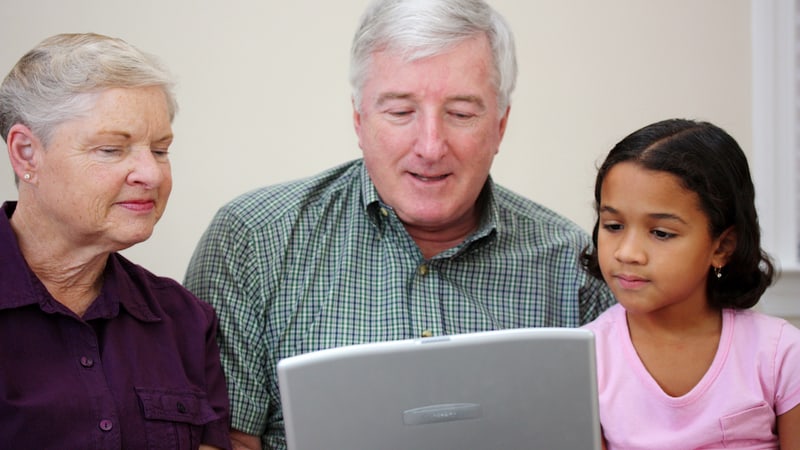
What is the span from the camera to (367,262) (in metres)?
1.85

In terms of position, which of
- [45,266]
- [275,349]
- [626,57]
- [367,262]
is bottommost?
[275,349]

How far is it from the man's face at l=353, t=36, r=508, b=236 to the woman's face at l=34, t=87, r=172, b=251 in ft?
1.53

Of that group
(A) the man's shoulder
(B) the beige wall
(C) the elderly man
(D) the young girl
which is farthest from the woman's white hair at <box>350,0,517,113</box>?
(B) the beige wall

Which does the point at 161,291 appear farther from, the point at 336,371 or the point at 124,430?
the point at 336,371

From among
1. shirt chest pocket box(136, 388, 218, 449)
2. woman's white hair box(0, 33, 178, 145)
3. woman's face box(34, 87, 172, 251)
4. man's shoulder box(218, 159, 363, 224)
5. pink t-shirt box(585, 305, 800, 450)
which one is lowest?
pink t-shirt box(585, 305, 800, 450)

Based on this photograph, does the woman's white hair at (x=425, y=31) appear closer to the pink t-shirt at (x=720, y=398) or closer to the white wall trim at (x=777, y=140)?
the pink t-shirt at (x=720, y=398)

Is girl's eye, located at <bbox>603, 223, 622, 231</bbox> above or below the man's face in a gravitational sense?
below

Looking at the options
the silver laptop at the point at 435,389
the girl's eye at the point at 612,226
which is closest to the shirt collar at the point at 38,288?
the silver laptop at the point at 435,389

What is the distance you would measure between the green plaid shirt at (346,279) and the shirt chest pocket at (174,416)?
0.16 meters

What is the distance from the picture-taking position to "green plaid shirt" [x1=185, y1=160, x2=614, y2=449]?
176 centimetres

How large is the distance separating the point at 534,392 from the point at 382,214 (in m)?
0.76

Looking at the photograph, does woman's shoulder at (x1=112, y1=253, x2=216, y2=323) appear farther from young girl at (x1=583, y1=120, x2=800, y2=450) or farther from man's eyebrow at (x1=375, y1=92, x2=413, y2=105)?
young girl at (x1=583, y1=120, x2=800, y2=450)

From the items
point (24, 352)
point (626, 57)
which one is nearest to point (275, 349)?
point (24, 352)

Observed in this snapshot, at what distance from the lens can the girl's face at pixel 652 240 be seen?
161 cm
